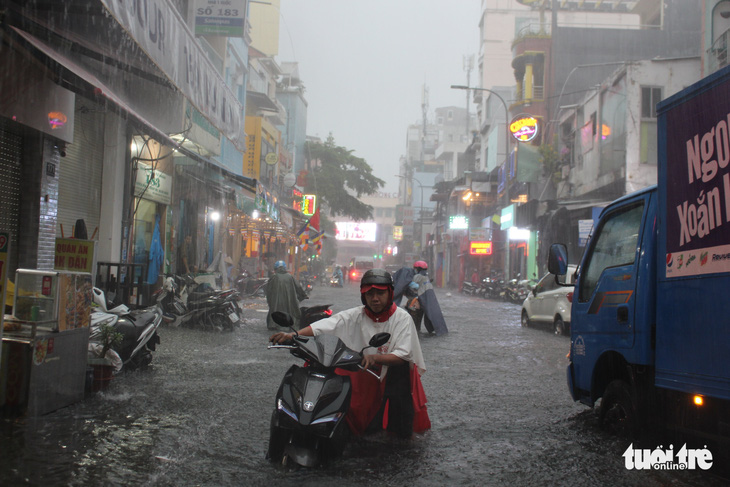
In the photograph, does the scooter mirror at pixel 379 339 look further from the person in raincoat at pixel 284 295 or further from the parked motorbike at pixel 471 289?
the parked motorbike at pixel 471 289

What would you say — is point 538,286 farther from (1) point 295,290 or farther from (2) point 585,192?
(2) point 585,192

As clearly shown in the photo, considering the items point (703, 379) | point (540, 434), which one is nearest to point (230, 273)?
Result: point (540, 434)

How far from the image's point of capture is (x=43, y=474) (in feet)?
13.5

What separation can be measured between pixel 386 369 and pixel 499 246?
43.5m

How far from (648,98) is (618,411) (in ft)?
64.1

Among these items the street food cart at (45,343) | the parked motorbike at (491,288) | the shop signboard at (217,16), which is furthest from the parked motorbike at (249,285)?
the street food cart at (45,343)

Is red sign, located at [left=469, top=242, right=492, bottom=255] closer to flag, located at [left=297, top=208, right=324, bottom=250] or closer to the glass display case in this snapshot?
flag, located at [left=297, top=208, right=324, bottom=250]

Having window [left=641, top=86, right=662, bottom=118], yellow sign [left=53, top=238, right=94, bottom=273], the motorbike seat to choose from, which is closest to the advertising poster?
the motorbike seat

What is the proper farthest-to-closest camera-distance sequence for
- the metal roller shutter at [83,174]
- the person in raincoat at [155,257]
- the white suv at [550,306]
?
the person in raincoat at [155,257] → the white suv at [550,306] → the metal roller shutter at [83,174]

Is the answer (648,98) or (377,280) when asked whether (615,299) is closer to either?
(377,280)

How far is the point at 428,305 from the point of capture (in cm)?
1447

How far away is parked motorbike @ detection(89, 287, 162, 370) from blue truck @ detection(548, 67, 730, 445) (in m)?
4.94

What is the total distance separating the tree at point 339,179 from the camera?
57.5m

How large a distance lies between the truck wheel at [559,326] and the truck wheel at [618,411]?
982 centimetres
